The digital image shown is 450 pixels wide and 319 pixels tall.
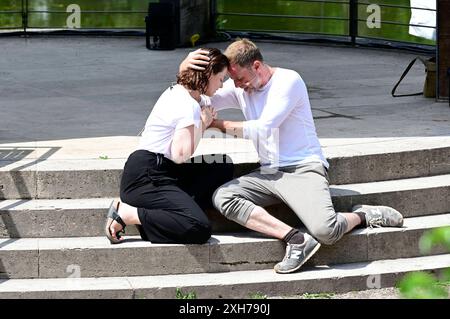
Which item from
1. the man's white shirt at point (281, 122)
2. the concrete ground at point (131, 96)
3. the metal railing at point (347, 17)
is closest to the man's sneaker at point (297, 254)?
the man's white shirt at point (281, 122)

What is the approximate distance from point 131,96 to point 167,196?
4185mm

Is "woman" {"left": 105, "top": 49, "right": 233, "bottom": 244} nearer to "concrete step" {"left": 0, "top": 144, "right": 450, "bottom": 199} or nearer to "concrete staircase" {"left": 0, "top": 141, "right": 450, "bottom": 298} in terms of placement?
"concrete staircase" {"left": 0, "top": 141, "right": 450, "bottom": 298}

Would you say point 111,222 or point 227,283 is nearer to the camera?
point 227,283

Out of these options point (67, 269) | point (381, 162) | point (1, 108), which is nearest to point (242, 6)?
point (1, 108)

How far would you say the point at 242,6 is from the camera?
16.0 metres

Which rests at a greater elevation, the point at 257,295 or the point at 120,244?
the point at 120,244

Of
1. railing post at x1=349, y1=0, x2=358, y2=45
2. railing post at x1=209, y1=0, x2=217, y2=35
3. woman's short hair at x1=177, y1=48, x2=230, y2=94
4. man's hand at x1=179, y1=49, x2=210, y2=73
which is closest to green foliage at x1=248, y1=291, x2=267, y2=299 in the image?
woman's short hair at x1=177, y1=48, x2=230, y2=94

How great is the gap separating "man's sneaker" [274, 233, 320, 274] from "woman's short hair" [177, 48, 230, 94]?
3.71ft

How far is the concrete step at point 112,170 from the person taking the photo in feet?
23.2

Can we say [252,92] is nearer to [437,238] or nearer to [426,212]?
[426,212]

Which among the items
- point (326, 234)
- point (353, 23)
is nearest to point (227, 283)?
point (326, 234)

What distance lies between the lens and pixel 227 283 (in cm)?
657

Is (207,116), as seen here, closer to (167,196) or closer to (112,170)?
(167,196)

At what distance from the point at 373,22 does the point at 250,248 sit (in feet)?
28.1
